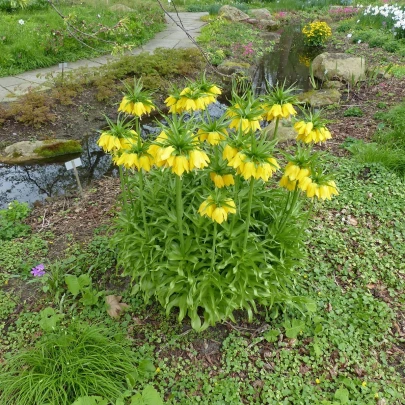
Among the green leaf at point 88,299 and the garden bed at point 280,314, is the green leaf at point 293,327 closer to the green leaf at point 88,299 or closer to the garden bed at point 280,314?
the garden bed at point 280,314

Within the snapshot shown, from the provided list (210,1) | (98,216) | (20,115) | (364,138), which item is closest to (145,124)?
(20,115)

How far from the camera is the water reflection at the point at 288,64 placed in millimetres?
8430

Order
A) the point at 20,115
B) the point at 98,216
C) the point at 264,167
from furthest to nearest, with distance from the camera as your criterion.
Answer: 1. the point at 20,115
2. the point at 98,216
3. the point at 264,167

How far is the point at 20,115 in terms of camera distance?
5445 millimetres

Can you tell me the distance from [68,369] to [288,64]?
9221mm

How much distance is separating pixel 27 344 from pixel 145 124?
4289 mm

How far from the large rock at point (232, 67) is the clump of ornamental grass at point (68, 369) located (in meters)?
7.04

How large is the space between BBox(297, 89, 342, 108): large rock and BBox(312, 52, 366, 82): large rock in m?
0.58

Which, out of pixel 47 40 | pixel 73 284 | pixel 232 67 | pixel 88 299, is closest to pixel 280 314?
pixel 88 299

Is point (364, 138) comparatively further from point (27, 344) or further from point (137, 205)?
point (27, 344)

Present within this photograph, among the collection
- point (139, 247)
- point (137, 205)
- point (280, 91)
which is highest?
point (280, 91)

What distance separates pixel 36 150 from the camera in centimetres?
493

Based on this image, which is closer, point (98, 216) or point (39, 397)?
point (39, 397)

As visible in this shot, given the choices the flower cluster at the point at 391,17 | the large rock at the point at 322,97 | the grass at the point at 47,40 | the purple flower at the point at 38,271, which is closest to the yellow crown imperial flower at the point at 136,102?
the purple flower at the point at 38,271
